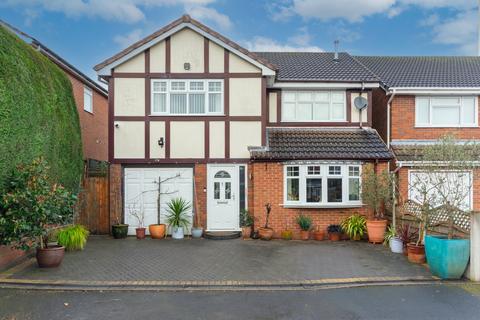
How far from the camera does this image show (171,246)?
1102cm

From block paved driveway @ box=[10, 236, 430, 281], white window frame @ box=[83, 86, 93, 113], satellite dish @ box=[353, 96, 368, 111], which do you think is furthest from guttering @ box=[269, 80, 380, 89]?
white window frame @ box=[83, 86, 93, 113]

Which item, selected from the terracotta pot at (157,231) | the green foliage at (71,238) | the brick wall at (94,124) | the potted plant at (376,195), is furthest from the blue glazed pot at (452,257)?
the brick wall at (94,124)

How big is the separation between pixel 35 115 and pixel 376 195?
9.23 metres

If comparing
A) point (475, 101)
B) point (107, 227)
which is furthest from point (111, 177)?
point (475, 101)

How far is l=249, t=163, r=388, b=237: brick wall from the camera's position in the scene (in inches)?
487

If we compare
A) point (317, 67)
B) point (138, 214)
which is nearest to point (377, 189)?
point (317, 67)

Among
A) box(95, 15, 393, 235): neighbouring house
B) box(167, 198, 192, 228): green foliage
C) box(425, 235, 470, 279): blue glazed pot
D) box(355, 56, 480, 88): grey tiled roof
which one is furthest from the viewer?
box(355, 56, 480, 88): grey tiled roof

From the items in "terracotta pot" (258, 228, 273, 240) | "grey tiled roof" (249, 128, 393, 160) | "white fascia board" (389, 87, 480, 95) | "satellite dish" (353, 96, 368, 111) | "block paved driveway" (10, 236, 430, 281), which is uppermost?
"white fascia board" (389, 87, 480, 95)

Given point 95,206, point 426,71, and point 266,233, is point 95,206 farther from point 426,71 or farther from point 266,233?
point 426,71

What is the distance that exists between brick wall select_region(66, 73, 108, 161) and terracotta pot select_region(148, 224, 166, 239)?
5.74 m

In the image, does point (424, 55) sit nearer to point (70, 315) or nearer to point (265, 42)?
point (265, 42)

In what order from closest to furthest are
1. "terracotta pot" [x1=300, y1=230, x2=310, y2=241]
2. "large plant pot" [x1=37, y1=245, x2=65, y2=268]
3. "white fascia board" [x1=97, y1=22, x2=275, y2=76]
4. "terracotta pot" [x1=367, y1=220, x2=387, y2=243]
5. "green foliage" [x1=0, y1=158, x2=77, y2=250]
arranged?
"green foliage" [x1=0, y1=158, x2=77, y2=250] → "large plant pot" [x1=37, y1=245, x2=65, y2=268] → "terracotta pot" [x1=367, y1=220, x2=387, y2=243] → "terracotta pot" [x1=300, y1=230, x2=310, y2=241] → "white fascia board" [x1=97, y1=22, x2=275, y2=76]

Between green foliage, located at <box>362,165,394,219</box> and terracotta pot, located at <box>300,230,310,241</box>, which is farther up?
green foliage, located at <box>362,165,394,219</box>

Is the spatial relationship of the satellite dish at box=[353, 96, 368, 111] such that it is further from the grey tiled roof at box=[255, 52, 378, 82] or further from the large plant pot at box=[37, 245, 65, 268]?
the large plant pot at box=[37, 245, 65, 268]
